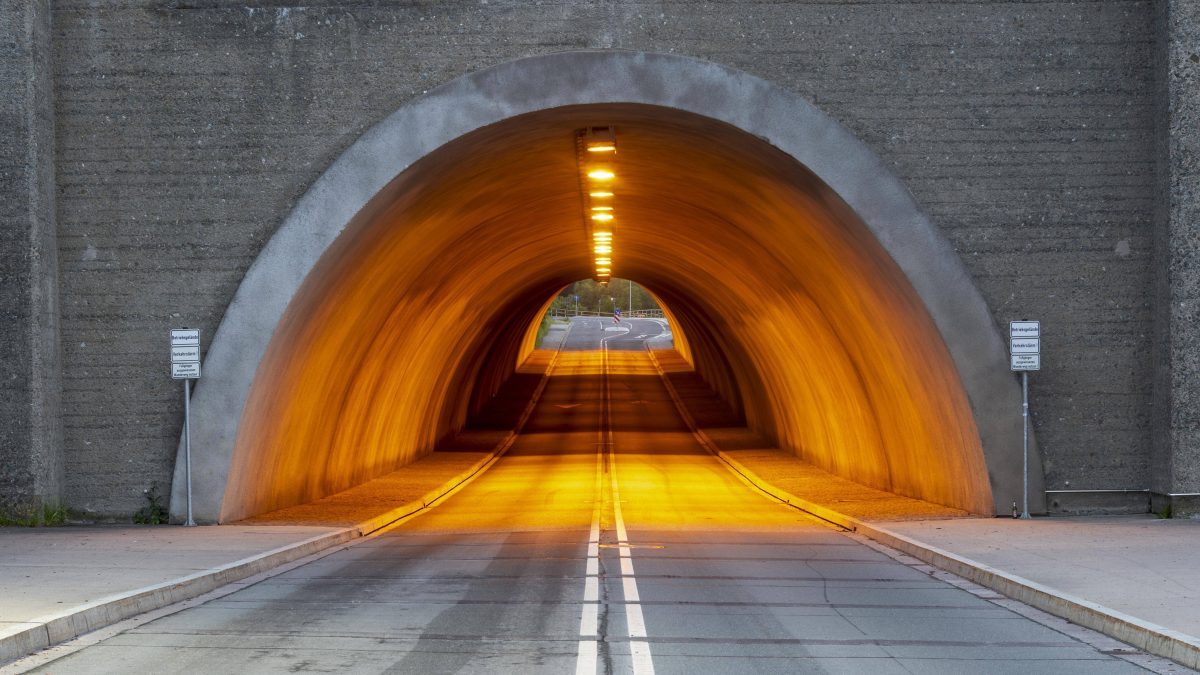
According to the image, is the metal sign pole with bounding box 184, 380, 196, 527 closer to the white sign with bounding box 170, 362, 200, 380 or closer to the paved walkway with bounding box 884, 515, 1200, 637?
the white sign with bounding box 170, 362, 200, 380

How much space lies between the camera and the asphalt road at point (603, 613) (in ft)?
27.7

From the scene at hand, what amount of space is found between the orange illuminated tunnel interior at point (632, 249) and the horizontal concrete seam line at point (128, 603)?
3241 mm

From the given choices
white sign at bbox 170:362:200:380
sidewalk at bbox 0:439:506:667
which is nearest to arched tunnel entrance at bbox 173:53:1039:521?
white sign at bbox 170:362:200:380

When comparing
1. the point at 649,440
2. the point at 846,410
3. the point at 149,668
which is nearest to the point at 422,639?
the point at 149,668

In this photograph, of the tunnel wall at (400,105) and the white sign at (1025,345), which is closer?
the white sign at (1025,345)

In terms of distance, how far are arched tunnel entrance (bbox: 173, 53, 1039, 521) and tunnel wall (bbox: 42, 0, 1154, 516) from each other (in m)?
0.59

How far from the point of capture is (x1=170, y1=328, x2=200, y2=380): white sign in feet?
52.4

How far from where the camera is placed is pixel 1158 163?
16.2 m

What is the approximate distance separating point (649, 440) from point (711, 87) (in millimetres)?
25403

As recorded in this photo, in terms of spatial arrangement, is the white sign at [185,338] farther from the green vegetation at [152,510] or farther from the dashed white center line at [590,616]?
the dashed white center line at [590,616]

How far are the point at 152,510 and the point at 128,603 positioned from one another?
659 cm

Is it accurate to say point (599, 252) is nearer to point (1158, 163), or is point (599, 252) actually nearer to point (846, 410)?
point (846, 410)

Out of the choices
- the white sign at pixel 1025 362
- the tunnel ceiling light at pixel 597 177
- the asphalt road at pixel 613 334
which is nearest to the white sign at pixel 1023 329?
the white sign at pixel 1025 362

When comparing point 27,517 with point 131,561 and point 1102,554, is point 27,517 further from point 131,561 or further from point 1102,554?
point 1102,554
